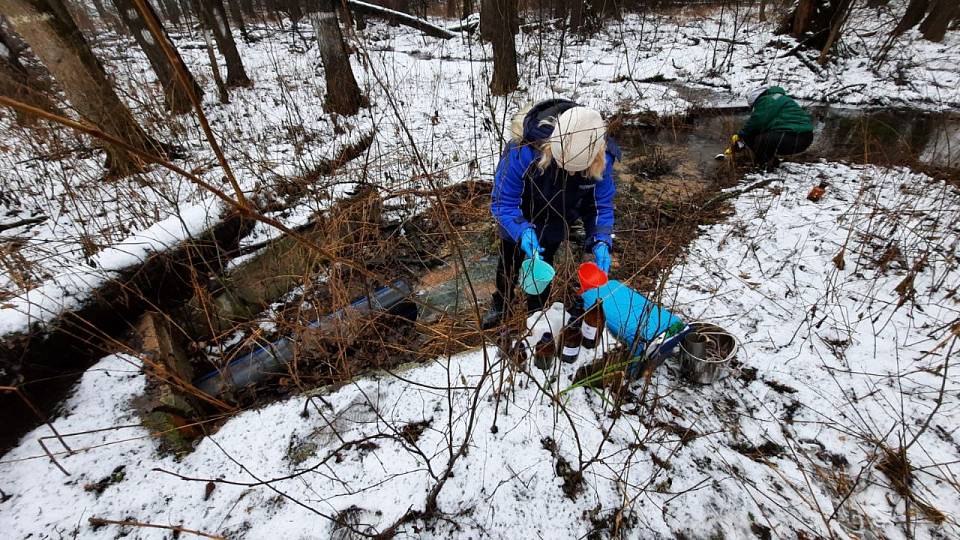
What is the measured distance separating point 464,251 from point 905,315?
3.25m

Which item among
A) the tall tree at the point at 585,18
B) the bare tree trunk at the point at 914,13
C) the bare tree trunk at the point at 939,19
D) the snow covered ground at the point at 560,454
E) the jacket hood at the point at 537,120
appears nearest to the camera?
the snow covered ground at the point at 560,454

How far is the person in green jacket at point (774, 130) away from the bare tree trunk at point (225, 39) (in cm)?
883

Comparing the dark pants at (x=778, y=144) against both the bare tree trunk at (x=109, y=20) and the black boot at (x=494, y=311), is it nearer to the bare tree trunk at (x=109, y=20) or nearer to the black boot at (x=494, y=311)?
the black boot at (x=494, y=311)

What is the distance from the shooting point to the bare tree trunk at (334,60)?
539cm

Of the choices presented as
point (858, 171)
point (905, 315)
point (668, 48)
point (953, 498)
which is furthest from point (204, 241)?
point (668, 48)

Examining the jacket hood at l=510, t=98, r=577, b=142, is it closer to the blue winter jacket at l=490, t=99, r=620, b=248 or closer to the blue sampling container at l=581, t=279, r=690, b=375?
the blue winter jacket at l=490, t=99, r=620, b=248

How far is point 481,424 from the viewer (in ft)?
5.66

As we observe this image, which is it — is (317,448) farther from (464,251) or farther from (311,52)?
(311,52)

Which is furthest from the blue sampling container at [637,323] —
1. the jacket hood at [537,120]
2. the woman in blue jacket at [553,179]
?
the jacket hood at [537,120]

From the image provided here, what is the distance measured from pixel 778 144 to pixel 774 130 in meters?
0.17

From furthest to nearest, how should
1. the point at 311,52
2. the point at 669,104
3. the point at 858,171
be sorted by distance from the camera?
the point at 311,52 → the point at 669,104 → the point at 858,171

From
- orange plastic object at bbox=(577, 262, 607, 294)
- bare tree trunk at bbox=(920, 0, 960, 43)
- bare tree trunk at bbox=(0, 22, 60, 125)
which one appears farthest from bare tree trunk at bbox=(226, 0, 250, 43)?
bare tree trunk at bbox=(920, 0, 960, 43)

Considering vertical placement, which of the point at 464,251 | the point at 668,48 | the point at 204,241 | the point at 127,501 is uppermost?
the point at 668,48

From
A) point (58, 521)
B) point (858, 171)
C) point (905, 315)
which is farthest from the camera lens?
point (858, 171)
